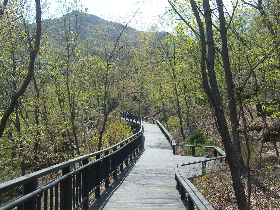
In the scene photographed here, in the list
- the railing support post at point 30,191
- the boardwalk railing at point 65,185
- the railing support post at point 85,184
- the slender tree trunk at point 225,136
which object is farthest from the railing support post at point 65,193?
the slender tree trunk at point 225,136

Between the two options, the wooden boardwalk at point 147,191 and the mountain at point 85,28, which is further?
the mountain at point 85,28

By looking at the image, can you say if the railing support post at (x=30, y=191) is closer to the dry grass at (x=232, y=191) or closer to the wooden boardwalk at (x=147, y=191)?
the wooden boardwalk at (x=147, y=191)

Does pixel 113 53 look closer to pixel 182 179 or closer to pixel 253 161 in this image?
pixel 253 161

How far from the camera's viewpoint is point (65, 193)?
5039 mm

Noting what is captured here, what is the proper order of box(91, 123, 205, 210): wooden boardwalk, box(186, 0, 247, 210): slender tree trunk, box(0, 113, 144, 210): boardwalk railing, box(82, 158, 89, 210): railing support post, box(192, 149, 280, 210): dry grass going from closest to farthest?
box(0, 113, 144, 210): boardwalk railing
box(82, 158, 89, 210): railing support post
box(91, 123, 205, 210): wooden boardwalk
box(186, 0, 247, 210): slender tree trunk
box(192, 149, 280, 210): dry grass

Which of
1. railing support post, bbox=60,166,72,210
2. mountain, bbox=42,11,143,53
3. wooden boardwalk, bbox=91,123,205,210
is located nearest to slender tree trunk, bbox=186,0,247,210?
wooden boardwalk, bbox=91,123,205,210

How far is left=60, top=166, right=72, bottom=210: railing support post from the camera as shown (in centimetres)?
494

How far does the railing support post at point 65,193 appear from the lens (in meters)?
4.94

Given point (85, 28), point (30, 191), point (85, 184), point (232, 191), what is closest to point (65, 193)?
point (85, 184)

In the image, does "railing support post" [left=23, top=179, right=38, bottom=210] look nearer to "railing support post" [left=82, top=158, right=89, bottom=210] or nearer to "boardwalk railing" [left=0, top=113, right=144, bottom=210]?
"boardwalk railing" [left=0, top=113, right=144, bottom=210]

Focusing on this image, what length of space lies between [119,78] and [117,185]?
1297 centimetres

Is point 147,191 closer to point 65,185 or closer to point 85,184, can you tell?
point 85,184

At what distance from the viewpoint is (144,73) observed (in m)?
63.7

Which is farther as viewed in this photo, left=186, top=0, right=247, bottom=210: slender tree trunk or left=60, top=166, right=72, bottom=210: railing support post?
left=186, top=0, right=247, bottom=210: slender tree trunk
